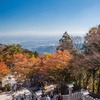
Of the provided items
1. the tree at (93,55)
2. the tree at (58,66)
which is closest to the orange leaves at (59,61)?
the tree at (58,66)

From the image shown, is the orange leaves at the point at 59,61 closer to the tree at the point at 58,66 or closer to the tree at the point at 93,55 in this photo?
the tree at the point at 58,66

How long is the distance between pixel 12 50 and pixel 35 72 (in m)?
19.2

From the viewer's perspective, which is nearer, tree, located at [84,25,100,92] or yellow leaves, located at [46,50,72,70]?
tree, located at [84,25,100,92]

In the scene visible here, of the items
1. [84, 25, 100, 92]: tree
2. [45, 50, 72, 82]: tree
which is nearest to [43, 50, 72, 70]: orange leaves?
[45, 50, 72, 82]: tree

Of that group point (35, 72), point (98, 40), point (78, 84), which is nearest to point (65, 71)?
point (78, 84)

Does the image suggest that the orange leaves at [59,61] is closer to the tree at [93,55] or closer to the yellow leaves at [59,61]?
the yellow leaves at [59,61]

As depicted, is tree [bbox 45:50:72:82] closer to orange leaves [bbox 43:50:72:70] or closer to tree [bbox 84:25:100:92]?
orange leaves [bbox 43:50:72:70]

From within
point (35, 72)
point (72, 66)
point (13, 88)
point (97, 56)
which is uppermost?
point (97, 56)

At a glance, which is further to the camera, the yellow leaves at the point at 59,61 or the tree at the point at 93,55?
the yellow leaves at the point at 59,61

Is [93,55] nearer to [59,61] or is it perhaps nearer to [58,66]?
[59,61]

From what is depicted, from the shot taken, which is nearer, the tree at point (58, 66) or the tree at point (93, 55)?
the tree at point (93, 55)

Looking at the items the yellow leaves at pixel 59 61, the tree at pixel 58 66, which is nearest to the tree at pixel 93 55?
the yellow leaves at pixel 59 61

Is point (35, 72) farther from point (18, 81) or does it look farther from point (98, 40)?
point (98, 40)

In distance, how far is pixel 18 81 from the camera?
118ft
